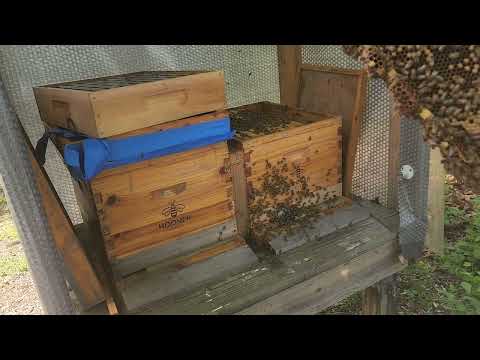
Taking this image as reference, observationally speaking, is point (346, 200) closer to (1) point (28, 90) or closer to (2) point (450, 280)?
(2) point (450, 280)

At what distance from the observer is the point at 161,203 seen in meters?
1.66

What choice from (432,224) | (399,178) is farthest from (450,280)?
(399,178)

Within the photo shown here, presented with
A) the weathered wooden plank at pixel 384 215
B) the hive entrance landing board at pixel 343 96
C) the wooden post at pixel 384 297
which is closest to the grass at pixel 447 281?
the wooden post at pixel 384 297

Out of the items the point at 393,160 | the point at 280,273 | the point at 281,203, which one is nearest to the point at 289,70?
the point at 393,160

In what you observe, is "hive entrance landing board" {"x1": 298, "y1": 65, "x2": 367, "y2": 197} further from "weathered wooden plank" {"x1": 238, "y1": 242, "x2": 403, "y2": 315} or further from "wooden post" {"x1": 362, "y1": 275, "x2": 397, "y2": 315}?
"wooden post" {"x1": 362, "y1": 275, "x2": 397, "y2": 315}

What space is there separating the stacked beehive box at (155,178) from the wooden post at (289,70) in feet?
3.38

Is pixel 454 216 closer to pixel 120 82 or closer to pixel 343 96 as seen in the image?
pixel 343 96

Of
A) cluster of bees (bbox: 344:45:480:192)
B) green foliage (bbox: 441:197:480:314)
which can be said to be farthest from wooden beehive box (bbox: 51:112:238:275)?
green foliage (bbox: 441:197:480:314)

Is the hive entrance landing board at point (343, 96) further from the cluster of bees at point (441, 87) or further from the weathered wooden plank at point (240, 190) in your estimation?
the cluster of bees at point (441, 87)

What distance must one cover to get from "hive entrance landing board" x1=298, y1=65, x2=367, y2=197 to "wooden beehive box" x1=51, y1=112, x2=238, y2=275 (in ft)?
2.61

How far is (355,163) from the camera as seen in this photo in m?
2.30

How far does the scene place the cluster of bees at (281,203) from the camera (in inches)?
76.3

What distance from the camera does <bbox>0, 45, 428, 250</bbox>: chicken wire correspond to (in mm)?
1901

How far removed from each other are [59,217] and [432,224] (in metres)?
2.68
